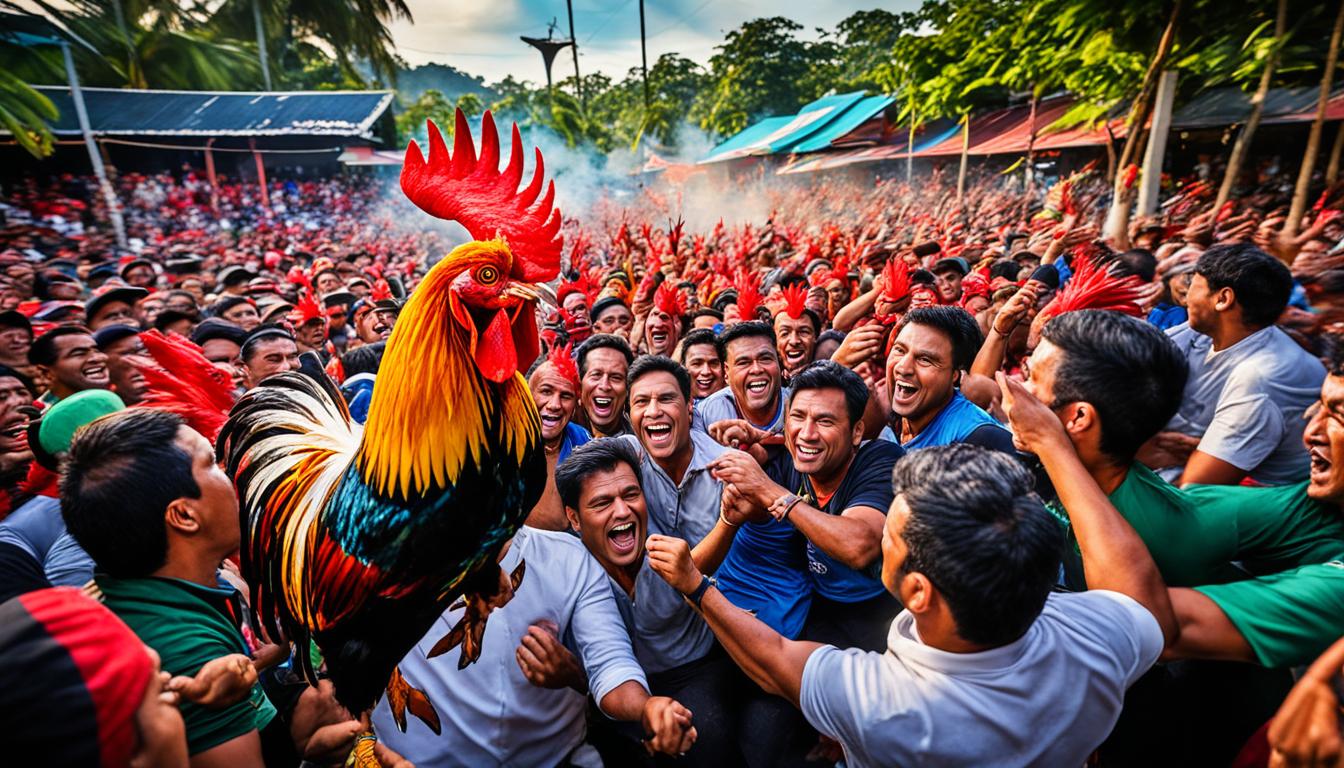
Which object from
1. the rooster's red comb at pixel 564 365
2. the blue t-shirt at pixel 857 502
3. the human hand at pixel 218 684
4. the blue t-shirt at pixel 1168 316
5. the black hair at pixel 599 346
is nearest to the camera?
the human hand at pixel 218 684

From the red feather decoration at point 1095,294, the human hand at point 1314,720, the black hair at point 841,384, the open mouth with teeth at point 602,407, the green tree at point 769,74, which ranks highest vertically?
the green tree at point 769,74

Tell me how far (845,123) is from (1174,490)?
27.2 m

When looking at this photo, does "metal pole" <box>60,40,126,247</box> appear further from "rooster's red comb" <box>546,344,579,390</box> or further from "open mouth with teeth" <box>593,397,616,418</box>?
"open mouth with teeth" <box>593,397,616,418</box>

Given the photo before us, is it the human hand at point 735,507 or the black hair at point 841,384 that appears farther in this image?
the black hair at point 841,384

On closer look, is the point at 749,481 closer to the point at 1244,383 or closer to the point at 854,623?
the point at 854,623

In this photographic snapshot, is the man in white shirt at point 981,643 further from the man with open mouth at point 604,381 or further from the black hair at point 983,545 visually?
the man with open mouth at point 604,381

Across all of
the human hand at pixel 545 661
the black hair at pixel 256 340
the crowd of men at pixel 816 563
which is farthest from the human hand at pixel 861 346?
the black hair at pixel 256 340

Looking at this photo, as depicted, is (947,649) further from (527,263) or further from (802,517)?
(527,263)

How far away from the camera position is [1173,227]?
29.4ft

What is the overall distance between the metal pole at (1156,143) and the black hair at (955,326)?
383 inches

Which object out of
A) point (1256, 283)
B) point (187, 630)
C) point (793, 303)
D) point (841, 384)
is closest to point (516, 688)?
point (187, 630)

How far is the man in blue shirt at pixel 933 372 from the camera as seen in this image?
3.07 m

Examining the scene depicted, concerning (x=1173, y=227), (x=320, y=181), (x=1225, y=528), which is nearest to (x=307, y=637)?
(x=1225, y=528)

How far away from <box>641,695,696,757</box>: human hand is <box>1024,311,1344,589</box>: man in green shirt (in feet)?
5.07
